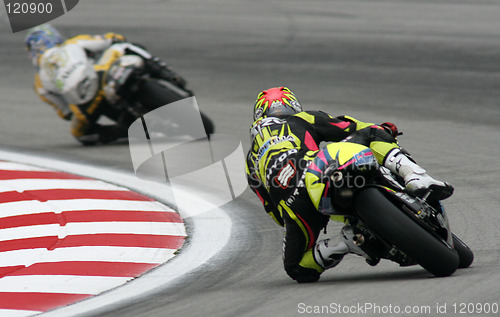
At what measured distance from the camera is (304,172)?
5410 mm

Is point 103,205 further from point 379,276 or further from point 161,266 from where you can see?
point 379,276

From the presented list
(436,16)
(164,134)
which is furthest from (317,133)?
(436,16)

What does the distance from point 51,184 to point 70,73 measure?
212 centimetres

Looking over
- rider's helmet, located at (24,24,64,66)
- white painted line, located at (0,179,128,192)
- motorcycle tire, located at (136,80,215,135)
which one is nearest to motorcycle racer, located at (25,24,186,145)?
rider's helmet, located at (24,24,64,66)

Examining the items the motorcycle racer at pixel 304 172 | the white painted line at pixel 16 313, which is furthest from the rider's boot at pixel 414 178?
the white painted line at pixel 16 313

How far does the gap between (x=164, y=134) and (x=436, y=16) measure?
8.15 m

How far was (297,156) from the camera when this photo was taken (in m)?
5.60

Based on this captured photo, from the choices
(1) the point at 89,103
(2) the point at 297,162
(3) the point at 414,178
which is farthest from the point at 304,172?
(1) the point at 89,103

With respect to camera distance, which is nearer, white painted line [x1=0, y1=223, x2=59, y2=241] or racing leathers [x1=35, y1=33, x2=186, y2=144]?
white painted line [x1=0, y1=223, x2=59, y2=241]

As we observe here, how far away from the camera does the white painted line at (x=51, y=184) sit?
8711mm

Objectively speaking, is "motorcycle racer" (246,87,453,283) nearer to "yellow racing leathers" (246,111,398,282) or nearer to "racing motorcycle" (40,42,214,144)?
"yellow racing leathers" (246,111,398,282)

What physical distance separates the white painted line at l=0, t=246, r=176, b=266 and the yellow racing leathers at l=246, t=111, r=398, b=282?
3.40ft

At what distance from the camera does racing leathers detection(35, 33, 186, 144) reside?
423 inches

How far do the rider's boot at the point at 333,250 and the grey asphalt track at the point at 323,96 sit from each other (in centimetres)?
13
